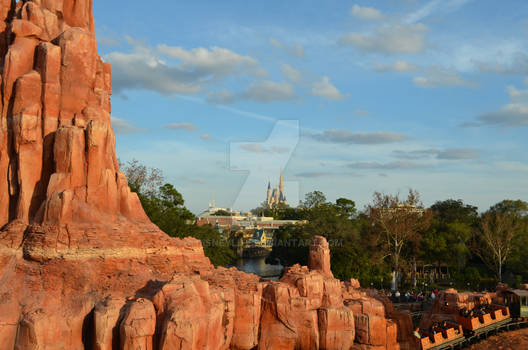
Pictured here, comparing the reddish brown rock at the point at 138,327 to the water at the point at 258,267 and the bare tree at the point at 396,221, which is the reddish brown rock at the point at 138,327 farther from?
the water at the point at 258,267

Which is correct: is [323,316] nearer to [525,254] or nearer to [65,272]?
[65,272]

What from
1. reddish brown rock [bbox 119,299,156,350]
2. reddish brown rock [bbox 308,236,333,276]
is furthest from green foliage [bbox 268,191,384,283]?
reddish brown rock [bbox 119,299,156,350]

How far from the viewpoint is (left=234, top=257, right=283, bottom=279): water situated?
168ft

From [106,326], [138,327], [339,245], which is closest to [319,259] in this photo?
[138,327]

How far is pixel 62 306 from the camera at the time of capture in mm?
12539

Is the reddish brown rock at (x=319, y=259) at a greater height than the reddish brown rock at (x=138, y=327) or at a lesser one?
greater

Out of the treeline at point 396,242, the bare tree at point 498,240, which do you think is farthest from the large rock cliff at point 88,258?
the bare tree at point 498,240

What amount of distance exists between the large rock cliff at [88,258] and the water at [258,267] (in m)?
32.9

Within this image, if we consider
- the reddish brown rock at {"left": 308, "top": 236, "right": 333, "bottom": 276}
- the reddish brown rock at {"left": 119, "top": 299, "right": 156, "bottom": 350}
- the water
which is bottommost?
the water

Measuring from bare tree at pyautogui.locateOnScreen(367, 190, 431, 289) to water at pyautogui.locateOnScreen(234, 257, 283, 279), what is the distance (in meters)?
14.6

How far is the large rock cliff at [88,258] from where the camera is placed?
39.2 ft

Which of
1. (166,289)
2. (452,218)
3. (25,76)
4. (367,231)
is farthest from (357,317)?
(452,218)

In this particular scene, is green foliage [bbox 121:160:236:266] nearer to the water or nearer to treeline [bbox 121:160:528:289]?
treeline [bbox 121:160:528:289]

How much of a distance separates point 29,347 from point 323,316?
9988 millimetres
